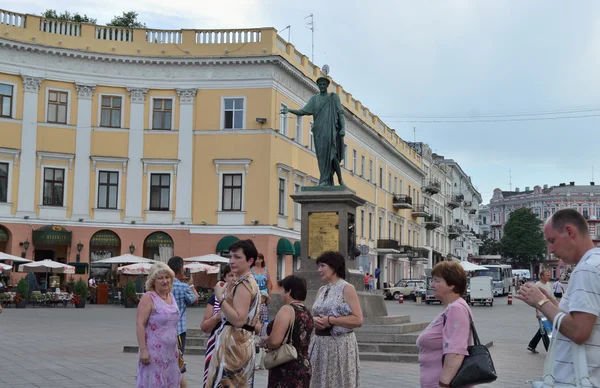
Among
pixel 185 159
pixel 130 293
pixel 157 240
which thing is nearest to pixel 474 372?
pixel 130 293

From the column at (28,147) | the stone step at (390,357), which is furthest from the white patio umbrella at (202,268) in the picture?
the stone step at (390,357)

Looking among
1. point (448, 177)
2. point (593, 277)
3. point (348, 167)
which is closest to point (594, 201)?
point (448, 177)

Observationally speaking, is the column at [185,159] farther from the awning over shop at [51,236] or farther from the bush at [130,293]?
the bush at [130,293]

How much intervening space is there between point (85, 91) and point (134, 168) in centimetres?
456

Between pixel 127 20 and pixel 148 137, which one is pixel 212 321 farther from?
pixel 127 20

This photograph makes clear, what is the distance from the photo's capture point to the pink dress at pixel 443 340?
5.47 metres

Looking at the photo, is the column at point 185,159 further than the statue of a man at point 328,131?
Yes

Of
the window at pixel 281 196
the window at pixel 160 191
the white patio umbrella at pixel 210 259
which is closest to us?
the white patio umbrella at pixel 210 259

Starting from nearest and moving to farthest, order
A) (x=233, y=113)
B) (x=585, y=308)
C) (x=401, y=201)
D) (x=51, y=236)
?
1. (x=585, y=308)
2. (x=51, y=236)
3. (x=233, y=113)
4. (x=401, y=201)

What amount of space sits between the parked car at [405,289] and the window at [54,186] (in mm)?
21063

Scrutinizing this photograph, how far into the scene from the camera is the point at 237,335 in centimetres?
659

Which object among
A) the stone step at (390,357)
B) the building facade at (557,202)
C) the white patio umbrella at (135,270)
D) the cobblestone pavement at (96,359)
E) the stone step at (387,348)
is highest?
the building facade at (557,202)

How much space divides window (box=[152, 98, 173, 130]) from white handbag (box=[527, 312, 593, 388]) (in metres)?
36.9

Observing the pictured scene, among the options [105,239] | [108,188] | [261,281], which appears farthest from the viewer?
[108,188]
